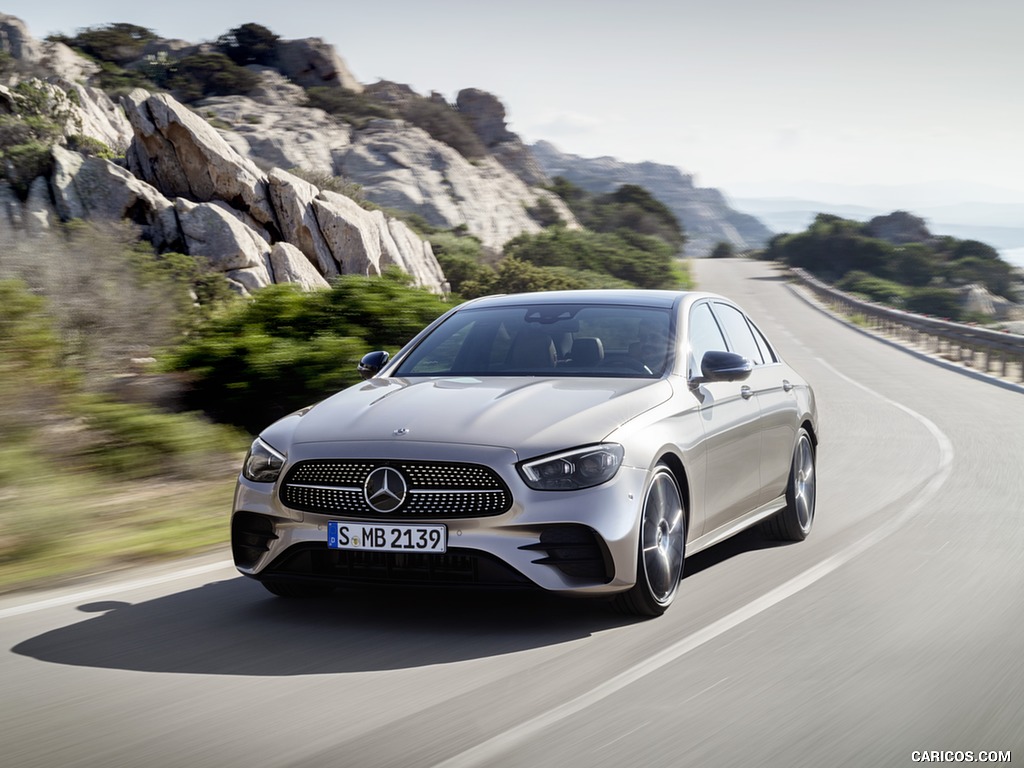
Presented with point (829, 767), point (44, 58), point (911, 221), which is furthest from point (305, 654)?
point (911, 221)

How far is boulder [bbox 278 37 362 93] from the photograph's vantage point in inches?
4203

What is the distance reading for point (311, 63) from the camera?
108 metres

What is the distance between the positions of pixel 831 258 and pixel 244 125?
54.5 meters

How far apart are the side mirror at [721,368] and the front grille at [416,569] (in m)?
1.77

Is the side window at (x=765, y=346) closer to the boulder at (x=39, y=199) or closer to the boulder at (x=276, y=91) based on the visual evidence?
the boulder at (x=39, y=199)

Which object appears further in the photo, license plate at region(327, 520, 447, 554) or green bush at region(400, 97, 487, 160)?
green bush at region(400, 97, 487, 160)

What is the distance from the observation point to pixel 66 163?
3778 centimetres

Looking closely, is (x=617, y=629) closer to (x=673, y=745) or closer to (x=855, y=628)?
(x=855, y=628)

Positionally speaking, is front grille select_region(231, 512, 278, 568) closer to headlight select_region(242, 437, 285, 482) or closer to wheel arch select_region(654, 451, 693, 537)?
headlight select_region(242, 437, 285, 482)

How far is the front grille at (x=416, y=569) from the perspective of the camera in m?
5.01

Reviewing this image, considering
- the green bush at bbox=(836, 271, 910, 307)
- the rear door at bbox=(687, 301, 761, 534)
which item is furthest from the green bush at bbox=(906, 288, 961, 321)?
the rear door at bbox=(687, 301, 761, 534)

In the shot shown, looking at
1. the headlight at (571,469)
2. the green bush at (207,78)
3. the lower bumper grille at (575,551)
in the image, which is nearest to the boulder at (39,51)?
the green bush at (207,78)

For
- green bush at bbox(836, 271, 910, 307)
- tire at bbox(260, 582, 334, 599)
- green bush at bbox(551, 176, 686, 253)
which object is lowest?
green bush at bbox(836, 271, 910, 307)

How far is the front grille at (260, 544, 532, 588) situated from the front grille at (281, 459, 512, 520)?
0.54 feet
